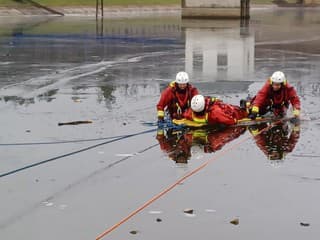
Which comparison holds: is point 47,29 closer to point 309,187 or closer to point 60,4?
point 60,4

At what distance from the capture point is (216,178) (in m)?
10.4

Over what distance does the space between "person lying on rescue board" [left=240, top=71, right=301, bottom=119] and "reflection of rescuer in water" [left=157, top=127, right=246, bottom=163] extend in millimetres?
730

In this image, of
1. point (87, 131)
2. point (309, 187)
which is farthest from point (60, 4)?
point (309, 187)

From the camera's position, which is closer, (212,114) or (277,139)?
(277,139)

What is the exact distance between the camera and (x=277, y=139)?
13.0 m

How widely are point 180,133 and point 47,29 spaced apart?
110 ft

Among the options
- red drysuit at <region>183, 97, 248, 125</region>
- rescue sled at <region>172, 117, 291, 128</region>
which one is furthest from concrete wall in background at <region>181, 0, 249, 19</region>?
red drysuit at <region>183, 97, 248, 125</region>

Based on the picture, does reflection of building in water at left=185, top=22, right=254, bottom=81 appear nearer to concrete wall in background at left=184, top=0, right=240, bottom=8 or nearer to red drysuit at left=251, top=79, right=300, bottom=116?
red drysuit at left=251, top=79, right=300, bottom=116

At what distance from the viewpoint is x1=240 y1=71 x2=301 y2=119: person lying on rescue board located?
14219 millimetres

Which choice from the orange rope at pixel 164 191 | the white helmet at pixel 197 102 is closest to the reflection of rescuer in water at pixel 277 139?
the orange rope at pixel 164 191

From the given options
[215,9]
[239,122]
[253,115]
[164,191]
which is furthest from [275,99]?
[215,9]

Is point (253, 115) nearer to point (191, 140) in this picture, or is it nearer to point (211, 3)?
point (191, 140)

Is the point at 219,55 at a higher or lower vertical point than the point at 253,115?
higher

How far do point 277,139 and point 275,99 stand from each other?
1.71 m
